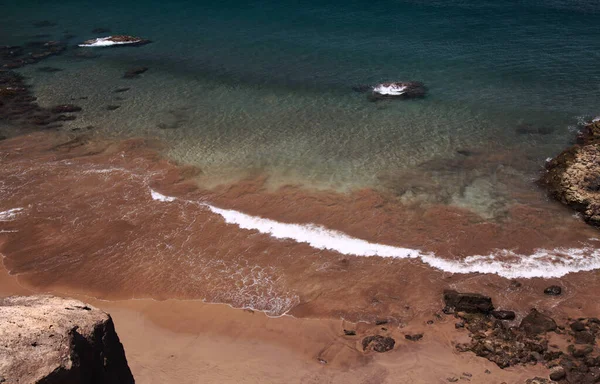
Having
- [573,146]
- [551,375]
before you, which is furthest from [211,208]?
[573,146]

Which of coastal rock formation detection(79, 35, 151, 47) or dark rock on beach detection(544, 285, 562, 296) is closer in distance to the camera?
dark rock on beach detection(544, 285, 562, 296)

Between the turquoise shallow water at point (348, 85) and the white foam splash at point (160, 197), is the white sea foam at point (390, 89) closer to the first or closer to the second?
the turquoise shallow water at point (348, 85)

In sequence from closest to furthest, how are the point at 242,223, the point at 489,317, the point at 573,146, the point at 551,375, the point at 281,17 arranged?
the point at 551,375 < the point at 489,317 < the point at 242,223 < the point at 573,146 < the point at 281,17

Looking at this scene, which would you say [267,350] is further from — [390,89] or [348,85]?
[348,85]

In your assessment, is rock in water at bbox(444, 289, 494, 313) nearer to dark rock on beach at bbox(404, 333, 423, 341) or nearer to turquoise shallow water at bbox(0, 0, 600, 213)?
dark rock on beach at bbox(404, 333, 423, 341)

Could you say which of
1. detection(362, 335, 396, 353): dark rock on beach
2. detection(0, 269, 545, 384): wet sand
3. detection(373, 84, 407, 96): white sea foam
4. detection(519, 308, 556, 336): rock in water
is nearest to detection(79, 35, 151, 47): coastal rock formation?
detection(373, 84, 407, 96): white sea foam

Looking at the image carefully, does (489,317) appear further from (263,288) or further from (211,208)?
(211,208)
